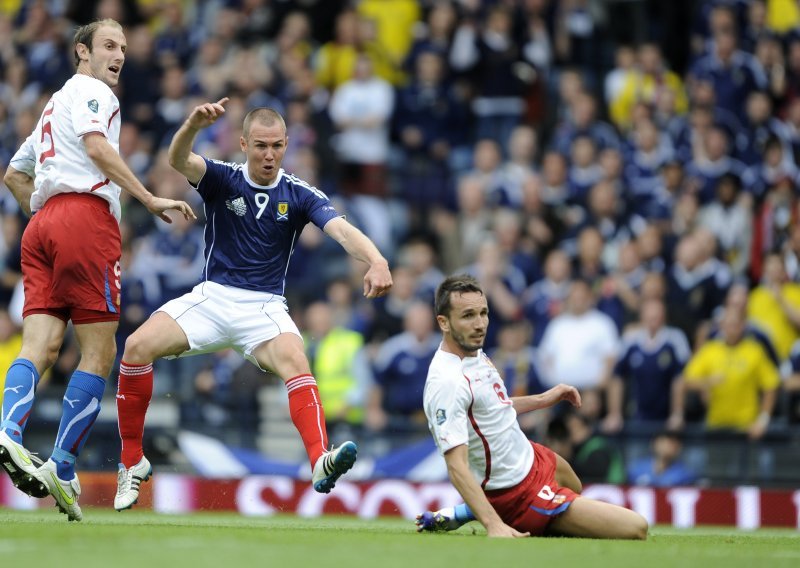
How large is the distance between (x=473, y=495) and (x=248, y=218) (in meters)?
2.42

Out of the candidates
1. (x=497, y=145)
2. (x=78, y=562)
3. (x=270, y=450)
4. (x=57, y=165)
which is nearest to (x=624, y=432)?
(x=270, y=450)

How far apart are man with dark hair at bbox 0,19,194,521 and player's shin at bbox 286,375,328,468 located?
1.18m

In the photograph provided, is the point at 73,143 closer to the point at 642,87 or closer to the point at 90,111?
the point at 90,111

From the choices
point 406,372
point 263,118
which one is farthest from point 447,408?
point 406,372

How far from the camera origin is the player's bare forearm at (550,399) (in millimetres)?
8688

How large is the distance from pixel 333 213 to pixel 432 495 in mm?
5196

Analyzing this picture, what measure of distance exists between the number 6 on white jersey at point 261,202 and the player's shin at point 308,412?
110cm

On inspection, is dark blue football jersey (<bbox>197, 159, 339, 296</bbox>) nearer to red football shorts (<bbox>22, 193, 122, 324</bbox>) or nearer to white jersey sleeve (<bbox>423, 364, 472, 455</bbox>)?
red football shorts (<bbox>22, 193, 122, 324</bbox>)

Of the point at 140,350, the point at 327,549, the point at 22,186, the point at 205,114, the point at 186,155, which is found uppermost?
the point at 205,114

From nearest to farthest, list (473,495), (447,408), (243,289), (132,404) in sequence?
(473,495)
(447,408)
(132,404)
(243,289)

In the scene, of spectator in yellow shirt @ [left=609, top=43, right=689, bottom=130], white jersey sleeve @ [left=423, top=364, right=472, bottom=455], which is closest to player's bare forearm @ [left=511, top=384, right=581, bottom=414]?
white jersey sleeve @ [left=423, top=364, right=472, bottom=455]

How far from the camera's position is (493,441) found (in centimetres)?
854

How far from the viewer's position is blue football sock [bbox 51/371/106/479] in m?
8.75

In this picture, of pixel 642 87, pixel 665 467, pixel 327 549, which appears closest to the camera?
pixel 327 549
